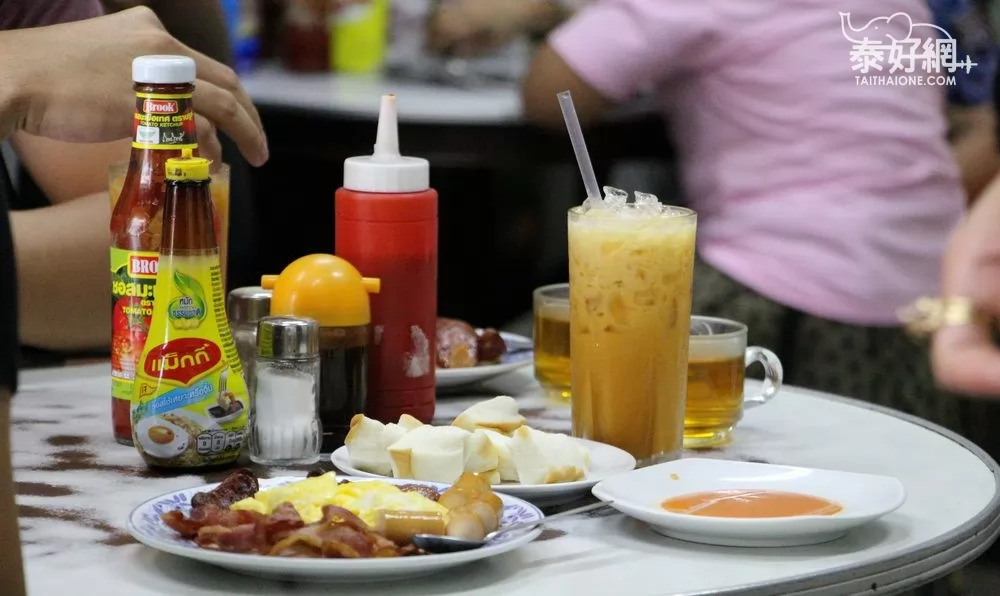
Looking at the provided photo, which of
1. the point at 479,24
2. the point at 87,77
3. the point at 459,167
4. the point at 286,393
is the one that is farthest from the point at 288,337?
the point at 479,24

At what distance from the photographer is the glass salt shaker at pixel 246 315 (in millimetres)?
1402

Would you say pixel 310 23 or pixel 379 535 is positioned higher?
pixel 310 23

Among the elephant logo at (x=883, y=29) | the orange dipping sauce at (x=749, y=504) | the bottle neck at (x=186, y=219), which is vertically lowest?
the orange dipping sauce at (x=749, y=504)

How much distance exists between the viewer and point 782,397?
165 cm

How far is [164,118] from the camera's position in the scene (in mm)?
1276

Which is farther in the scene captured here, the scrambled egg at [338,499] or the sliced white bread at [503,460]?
the sliced white bread at [503,460]

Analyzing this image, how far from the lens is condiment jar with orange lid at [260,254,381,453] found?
4.26 ft

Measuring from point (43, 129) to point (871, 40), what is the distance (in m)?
1.56

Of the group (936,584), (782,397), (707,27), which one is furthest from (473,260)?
(936,584)

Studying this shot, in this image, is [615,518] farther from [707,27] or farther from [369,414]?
[707,27]

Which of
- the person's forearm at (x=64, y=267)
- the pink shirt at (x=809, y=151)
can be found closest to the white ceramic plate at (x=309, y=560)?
the person's forearm at (x=64, y=267)

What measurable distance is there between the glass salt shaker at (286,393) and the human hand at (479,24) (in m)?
2.81

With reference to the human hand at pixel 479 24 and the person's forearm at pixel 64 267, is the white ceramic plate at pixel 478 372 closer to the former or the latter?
the person's forearm at pixel 64 267

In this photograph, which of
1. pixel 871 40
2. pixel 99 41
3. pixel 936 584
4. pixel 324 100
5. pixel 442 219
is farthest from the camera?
pixel 442 219
